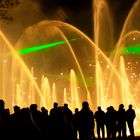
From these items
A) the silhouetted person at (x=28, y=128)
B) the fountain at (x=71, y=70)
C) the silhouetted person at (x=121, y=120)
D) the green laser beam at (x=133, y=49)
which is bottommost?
the silhouetted person at (x=28, y=128)

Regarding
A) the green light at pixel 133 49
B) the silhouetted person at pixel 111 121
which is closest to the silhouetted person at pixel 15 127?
the silhouetted person at pixel 111 121

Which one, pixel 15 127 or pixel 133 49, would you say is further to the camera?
pixel 133 49

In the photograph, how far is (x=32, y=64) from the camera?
284 feet

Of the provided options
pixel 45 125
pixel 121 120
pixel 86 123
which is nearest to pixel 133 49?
pixel 121 120

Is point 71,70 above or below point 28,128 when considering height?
above

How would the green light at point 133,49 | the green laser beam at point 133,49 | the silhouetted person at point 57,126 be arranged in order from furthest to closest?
1. the green light at point 133,49
2. the green laser beam at point 133,49
3. the silhouetted person at point 57,126

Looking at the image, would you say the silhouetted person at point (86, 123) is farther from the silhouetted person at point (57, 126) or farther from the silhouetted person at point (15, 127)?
the silhouetted person at point (15, 127)

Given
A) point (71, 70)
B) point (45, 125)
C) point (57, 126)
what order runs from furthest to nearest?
1. point (71, 70)
2. point (45, 125)
3. point (57, 126)

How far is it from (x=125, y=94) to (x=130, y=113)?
19.8 meters

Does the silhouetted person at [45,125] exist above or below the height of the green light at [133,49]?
below

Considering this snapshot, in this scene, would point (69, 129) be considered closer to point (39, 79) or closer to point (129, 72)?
point (39, 79)

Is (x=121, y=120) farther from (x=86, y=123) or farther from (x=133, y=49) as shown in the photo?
(x=133, y=49)

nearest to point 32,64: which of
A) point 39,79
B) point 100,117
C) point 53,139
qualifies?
point 39,79

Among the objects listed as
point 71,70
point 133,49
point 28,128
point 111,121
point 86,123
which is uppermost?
point 133,49
